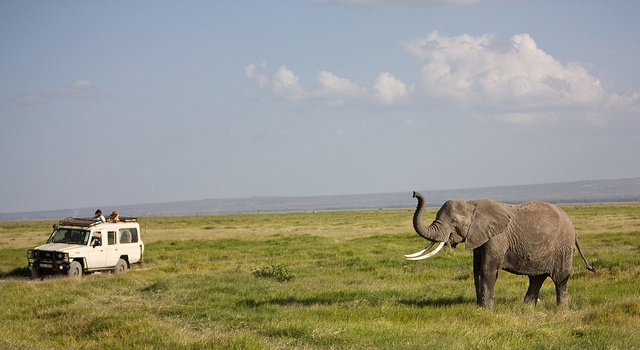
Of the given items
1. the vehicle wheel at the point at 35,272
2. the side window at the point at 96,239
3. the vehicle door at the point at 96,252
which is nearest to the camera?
the vehicle wheel at the point at 35,272

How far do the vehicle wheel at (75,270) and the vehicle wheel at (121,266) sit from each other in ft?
5.89

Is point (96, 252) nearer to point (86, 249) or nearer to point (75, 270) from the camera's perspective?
point (86, 249)

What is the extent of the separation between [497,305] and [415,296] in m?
2.19

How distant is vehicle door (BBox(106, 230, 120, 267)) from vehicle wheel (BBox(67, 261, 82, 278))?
1378mm

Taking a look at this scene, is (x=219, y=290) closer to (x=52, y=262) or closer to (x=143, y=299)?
(x=143, y=299)

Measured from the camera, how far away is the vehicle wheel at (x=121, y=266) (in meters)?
23.0

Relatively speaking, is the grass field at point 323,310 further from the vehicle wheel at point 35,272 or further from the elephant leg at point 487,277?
the vehicle wheel at point 35,272

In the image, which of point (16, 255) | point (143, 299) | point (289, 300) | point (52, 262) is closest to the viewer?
point (289, 300)

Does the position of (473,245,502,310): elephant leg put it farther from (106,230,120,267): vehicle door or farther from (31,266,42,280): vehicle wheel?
(31,266,42,280): vehicle wheel

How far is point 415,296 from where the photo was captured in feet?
48.2

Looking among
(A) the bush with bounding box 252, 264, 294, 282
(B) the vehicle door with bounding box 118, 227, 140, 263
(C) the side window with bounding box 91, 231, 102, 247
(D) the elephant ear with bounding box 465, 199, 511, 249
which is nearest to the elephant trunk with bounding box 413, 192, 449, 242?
(D) the elephant ear with bounding box 465, 199, 511, 249

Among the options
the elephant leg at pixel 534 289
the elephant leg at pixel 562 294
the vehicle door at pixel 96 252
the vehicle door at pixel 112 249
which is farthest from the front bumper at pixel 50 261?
the elephant leg at pixel 562 294

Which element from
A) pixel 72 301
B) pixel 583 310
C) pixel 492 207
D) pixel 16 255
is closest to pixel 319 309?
pixel 492 207

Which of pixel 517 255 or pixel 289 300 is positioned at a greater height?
pixel 517 255
